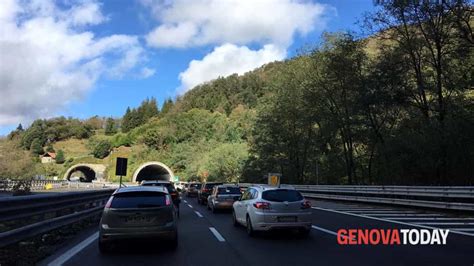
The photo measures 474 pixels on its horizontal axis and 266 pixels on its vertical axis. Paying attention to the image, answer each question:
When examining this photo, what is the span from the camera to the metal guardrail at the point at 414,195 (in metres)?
19.6

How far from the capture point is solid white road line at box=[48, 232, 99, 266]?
9.85m

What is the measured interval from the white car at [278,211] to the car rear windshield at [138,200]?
3.38 m

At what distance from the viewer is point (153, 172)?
401ft

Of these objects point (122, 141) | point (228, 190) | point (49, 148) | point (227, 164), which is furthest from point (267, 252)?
point (49, 148)

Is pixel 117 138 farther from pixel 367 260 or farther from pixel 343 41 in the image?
pixel 367 260

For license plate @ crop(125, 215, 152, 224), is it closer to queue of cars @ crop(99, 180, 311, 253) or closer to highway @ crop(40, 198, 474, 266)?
queue of cars @ crop(99, 180, 311, 253)

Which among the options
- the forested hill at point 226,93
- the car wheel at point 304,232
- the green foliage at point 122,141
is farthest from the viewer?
the green foliage at point 122,141

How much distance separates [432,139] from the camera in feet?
90.1

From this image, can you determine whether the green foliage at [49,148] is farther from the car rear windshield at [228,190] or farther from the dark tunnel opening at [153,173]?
the car rear windshield at [228,190]

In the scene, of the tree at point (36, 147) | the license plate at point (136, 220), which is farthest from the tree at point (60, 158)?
the license plate at point (136, 220)

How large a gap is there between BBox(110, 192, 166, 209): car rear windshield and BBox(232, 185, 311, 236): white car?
338cm

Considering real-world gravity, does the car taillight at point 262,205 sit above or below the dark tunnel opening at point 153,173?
below

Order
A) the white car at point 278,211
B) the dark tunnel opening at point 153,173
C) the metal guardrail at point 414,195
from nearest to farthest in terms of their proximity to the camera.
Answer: the white car at point 278,211 → the metal guardrail at point 414,195 → the dark tunnel opening at point 153,173

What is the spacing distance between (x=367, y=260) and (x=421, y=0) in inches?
1069
